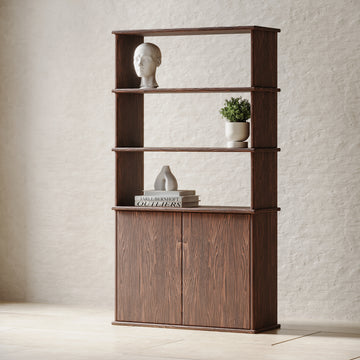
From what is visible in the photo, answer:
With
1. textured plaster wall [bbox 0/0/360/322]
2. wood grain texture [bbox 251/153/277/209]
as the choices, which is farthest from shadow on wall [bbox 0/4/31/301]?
wood grain texture [bbox 251/153/277/209]

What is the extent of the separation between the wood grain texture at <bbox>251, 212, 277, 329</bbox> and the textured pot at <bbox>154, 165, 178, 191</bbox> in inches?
24.9

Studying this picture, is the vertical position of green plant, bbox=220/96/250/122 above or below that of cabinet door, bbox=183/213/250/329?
above

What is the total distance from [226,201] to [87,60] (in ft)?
5.30

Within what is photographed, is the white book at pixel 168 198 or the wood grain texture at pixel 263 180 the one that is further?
the white book at pixel 168 198

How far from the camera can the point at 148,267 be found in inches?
237

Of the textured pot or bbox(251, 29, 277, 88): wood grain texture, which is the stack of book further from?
bbox(251, 29, 277, 88): wood grain texture

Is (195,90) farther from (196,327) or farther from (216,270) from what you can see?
(196,327)

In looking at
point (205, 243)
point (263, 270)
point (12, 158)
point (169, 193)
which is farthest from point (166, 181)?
point (12, 158)

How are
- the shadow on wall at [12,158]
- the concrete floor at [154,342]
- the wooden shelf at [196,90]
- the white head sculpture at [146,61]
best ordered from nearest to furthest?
the concrete floor at [154,342] → the wooden shelf at [196,90] → the white head sculpture at [146,61] → the shadow on wall at [12,158]

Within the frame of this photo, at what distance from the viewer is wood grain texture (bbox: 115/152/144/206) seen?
613 cm

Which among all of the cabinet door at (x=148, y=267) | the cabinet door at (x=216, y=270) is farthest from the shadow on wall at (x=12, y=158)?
the cabinet door at (x=216, y=270)

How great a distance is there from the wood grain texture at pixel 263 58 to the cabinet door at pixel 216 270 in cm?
91

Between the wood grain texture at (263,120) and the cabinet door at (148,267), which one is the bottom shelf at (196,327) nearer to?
the cabinet door at (148,267)

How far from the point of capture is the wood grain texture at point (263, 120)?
5.77 m
